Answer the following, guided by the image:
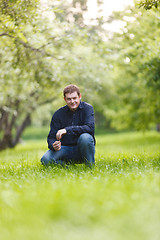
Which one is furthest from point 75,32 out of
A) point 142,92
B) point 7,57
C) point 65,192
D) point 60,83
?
point 142,92

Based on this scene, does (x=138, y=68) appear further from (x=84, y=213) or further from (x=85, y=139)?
(x=84, y=213)

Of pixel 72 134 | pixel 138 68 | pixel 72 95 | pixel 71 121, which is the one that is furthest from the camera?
pixel 138 68

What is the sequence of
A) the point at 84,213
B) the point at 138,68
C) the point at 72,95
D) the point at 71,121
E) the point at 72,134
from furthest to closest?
the point at 138,68 → the point at 71,121 → the point at 72,134 → the point at 72,95 → the point at 84,213

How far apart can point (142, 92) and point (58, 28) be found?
7715 mm

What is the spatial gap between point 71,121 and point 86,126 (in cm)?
38

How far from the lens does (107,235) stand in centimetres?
180

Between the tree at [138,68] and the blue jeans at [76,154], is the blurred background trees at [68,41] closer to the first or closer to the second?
the tree at [138,68]

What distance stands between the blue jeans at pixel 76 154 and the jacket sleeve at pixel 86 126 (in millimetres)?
113

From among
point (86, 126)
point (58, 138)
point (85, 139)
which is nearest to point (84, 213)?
point (85, 139)

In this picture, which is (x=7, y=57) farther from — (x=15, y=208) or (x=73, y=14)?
(x=15, y=208)

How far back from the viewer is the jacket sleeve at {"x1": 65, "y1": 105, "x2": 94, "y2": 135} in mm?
4461

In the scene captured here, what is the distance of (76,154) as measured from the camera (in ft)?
15.0

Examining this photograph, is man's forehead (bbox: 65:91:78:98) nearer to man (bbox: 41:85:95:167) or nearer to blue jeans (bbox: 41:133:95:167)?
man (bbox: 41:85:95:167)

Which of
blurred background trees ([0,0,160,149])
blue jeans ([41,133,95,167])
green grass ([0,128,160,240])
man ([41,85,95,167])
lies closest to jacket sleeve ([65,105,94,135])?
man ([41,85,95,167])
